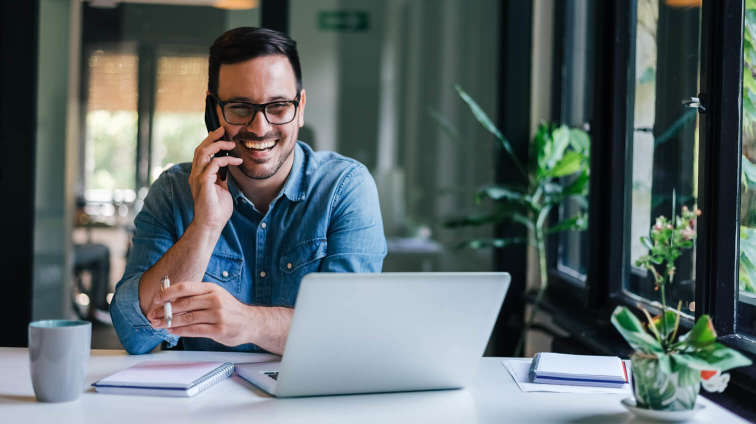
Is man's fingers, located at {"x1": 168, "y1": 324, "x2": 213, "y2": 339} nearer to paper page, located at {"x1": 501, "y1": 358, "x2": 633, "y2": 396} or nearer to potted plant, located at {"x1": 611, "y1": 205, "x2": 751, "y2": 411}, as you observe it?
paper page, located at {"x1": 501, "y1": 358, "x2": 633, "y2": 396}

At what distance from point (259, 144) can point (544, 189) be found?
166cm

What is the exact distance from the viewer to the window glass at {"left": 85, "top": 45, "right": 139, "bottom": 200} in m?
3.99

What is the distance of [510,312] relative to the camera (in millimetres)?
3807

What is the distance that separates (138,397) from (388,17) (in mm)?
3003

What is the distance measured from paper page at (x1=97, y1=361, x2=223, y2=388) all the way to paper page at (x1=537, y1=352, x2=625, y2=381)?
1.98 ft

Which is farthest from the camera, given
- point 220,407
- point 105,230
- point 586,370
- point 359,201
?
point 105,230

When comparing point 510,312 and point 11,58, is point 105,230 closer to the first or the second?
point 11,58

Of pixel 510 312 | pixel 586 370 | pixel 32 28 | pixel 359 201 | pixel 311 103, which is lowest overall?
pixel 510 312

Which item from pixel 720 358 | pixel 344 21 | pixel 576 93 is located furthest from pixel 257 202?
pixel 344 21

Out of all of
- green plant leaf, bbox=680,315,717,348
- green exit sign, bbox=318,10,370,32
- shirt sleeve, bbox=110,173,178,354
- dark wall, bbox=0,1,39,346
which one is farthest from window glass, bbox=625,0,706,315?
dark wall, bbox=0,1,39,346

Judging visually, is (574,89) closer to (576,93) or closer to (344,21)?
(576,93)

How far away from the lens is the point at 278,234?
2.05m

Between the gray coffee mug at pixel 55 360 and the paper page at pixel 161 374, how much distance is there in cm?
9

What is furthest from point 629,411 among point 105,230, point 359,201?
point 105,230
